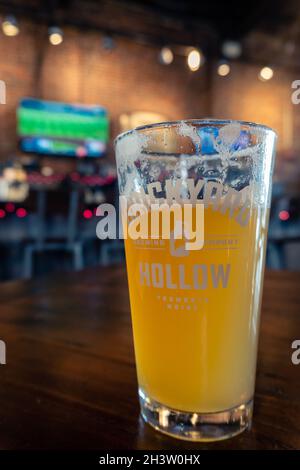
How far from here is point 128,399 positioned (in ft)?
1.16

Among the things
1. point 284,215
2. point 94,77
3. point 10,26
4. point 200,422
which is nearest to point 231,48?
point 94,77

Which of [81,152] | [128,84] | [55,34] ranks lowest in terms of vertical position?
[81,152]

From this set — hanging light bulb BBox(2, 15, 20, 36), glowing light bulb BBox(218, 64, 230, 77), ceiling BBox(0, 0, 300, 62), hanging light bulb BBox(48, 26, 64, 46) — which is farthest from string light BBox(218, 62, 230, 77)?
hanging light bulb BBox(2, 15, 20, 36)

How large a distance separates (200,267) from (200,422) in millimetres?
114

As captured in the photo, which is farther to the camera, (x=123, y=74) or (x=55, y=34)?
(x=123, y=74)

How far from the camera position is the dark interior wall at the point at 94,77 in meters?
4.41

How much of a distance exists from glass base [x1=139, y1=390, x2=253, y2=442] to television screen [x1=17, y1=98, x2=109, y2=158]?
4.44m

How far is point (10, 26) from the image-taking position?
3.94m

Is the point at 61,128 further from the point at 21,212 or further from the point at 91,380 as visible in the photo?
the point at 91,380

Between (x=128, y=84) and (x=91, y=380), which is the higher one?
(x=128, y=84)

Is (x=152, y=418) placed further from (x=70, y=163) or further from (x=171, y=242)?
(x=70, y=163)

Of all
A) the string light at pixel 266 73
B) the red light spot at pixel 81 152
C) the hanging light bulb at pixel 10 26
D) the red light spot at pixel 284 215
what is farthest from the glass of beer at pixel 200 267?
the string light at pixel 266 73

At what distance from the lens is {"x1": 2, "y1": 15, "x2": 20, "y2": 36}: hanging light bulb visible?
12.7 feet
